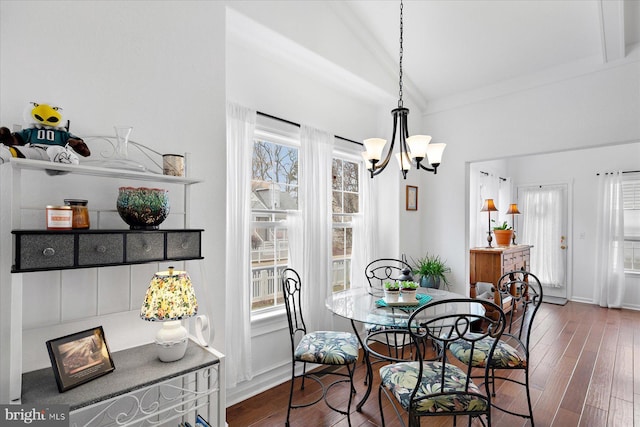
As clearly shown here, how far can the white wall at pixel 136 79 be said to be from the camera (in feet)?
4.89

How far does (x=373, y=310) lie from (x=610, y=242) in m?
5.38

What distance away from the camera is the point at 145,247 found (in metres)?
1.53

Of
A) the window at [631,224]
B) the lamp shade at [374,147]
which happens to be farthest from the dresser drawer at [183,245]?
the window at [631,224]

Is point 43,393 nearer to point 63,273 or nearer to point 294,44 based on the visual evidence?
point 63,273

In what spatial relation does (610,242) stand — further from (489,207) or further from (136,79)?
(136,79)

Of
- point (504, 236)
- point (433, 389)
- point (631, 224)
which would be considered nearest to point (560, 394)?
point (433, 389)

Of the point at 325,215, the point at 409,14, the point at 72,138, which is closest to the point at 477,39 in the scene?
the point at 409,14

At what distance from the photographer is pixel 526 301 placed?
242 centimetres

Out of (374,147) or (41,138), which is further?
(374,147)

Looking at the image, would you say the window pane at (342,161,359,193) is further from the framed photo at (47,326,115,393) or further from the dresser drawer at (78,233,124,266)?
the framed photo at (47,326,115,393)

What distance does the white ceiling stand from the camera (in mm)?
2758

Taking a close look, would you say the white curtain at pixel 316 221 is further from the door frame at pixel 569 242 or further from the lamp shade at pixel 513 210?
the door frame at pixel 569 242

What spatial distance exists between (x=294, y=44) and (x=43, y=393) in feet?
8.52

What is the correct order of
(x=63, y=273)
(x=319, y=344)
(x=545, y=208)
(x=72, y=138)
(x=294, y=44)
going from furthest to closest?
(x=545, y=208)
(x=294, y=44)
(x=319, y=344)
(x=63, y=273)
(x=72, y=138)
